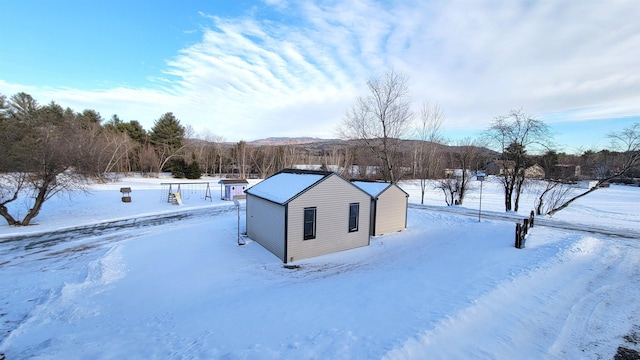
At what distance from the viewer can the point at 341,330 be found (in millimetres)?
4738

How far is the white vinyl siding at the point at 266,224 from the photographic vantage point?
30.1 ft

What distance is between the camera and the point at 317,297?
6.28 m

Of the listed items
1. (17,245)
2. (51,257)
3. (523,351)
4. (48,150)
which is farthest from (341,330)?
(48,150)

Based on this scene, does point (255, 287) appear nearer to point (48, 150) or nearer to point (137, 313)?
point (137, 313)

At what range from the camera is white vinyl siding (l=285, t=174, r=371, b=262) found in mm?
9109

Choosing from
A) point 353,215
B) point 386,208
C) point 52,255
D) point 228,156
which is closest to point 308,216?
point 353,215

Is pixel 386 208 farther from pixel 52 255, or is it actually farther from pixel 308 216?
pixel 52 255

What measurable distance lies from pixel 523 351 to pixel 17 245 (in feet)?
50.7

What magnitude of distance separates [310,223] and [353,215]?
2.05 meters

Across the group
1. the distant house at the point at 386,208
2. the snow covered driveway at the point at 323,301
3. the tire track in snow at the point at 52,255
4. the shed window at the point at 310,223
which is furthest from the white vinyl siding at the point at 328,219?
the tire track in snow at the point at 52,255

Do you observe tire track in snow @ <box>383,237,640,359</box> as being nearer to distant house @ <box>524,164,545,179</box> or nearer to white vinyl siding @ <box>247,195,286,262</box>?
white vinyl siding @ <box>247,195,286,262</box>

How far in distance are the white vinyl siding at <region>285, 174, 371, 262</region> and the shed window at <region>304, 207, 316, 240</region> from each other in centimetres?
12

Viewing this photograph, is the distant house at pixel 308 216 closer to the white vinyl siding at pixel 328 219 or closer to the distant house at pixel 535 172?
the white vinyl siding at pixel 328 219

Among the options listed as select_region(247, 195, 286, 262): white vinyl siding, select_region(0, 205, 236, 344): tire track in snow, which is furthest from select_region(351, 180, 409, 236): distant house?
select_region(0, 205, 236, 344): tire track in snow
